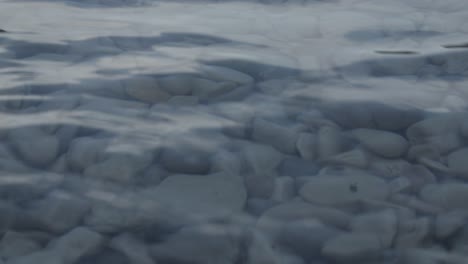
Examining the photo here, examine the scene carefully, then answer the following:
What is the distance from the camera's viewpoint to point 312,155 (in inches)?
26.3

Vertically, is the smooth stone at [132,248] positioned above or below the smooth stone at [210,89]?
below

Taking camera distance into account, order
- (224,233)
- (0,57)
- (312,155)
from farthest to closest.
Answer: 1. (0,57)
2. (312,155)
3. (224,233)

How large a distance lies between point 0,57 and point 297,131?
45 cm

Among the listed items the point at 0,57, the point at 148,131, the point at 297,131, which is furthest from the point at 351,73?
the point at 0,57

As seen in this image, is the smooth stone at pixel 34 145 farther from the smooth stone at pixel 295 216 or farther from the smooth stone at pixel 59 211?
the smooth stone at pixel 295 216

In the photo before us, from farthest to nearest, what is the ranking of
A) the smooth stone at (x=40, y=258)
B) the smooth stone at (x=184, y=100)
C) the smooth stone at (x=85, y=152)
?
the smooth stone at (x=184, y=100), the smooth stone at (x=85, y=152), the smooth stone at (x=40, y=258)

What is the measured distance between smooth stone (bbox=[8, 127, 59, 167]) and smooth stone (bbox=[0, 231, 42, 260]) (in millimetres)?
95

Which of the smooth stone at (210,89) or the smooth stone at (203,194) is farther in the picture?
the smooth stone at (210,89)

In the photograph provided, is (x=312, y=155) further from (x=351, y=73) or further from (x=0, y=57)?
(x=0, y=57)

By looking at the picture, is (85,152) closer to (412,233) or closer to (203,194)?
(203,194)

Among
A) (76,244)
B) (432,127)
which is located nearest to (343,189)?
(432,127)

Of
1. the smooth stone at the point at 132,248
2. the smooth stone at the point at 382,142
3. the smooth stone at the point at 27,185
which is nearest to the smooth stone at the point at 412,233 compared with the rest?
the smooth stone at the point at 382,142

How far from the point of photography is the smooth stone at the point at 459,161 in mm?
644

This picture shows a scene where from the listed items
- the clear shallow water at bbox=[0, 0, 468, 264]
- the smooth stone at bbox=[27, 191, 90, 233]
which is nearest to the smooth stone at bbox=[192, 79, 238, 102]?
the clear shallow water at bbox=[0, 0, 468, 264]
